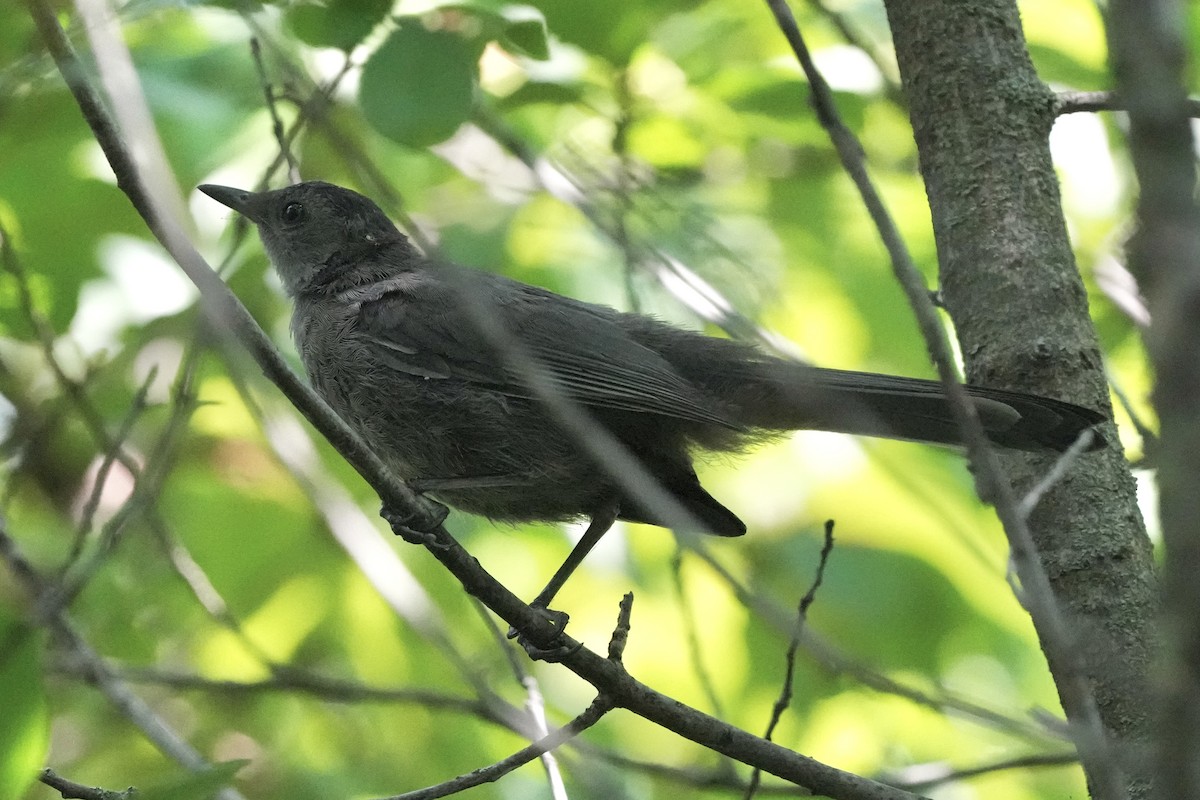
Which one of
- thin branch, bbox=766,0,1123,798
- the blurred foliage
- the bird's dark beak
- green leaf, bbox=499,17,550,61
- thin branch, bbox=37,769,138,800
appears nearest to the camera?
thin branch, bbox=766,0,1123,798

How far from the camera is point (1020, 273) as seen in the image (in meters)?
3.07

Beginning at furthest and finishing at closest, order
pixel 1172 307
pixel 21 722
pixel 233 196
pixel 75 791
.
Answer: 1. pixel 233 196
2. pixel 75 791
3. pixel 21 722
4. pixel 1172 307

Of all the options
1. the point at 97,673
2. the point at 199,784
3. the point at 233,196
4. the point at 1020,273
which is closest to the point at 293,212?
the point at 233,196

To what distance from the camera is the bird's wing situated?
3996 mm

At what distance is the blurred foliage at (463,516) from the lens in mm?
3715

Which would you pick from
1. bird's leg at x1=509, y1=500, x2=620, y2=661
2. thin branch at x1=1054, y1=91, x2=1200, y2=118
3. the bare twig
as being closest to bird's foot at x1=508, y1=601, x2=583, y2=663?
the bare twig

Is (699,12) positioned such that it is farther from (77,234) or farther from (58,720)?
(58,720)

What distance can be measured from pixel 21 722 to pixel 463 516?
2905 millimetres

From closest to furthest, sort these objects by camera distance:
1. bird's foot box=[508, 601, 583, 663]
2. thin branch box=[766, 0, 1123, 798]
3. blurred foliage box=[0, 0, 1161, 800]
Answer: thin branch box=[766, 0, 1123, 798] → bird's foot box=[508, 601, 583, 663] → blurred foliage box=[0, 0, 1161, 800]

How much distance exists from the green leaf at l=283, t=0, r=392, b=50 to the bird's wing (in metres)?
0.92

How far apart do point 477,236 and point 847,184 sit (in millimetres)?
1586

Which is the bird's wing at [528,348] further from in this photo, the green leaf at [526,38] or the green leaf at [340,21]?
the green leaf at [340,21]

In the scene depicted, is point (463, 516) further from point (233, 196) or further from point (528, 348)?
point (233, 196)

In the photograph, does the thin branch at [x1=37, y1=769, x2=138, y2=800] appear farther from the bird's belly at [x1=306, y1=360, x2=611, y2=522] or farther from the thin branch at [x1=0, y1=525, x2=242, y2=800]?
the bird's belly at [x1=306, y1=360, x2=611, y2=522]
